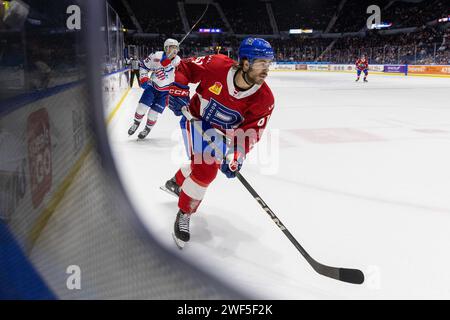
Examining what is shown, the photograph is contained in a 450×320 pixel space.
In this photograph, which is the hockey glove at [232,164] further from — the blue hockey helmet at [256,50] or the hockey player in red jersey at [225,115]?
the blue hockey helmet at [256,50]

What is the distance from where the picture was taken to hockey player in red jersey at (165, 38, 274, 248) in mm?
1780

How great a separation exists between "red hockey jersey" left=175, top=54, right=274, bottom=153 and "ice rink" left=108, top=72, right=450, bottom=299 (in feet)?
1.70

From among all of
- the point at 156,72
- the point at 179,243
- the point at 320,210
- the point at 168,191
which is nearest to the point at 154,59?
the point at 156,72

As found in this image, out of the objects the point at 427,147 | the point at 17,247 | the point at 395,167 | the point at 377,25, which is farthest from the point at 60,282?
the point at 377,25

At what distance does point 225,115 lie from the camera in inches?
75.8

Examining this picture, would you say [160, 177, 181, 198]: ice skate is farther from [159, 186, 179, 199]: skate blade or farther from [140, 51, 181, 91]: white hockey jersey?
[140, 51, 181, 91]: white hockey jersey

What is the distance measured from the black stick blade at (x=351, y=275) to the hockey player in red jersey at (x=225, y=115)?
637 mm

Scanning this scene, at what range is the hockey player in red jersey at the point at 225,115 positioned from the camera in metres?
1.78

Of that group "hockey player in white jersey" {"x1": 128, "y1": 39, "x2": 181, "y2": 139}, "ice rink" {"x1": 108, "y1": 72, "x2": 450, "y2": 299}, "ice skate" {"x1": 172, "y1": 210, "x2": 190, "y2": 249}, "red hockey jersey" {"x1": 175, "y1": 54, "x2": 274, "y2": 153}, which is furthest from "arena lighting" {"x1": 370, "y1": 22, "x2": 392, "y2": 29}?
"ice skate" {"x1": 172, "y1": 210, "x2": 190, "y2": 249}

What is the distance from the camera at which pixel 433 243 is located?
191cm

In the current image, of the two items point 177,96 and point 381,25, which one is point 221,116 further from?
point 381,25

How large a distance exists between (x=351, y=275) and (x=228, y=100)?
0.93 meters
